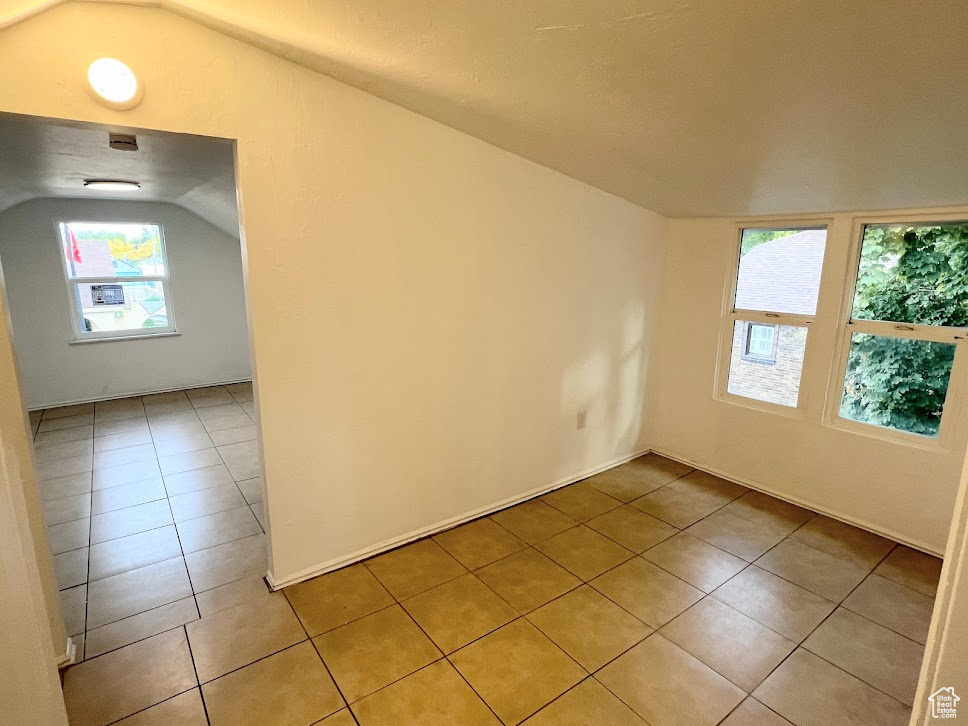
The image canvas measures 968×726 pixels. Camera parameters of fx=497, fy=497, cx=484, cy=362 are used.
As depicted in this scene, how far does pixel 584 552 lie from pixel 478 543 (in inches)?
22.3

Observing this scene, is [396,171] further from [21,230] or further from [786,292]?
[21,230]

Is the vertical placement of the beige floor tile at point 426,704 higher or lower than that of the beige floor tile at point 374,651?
lower

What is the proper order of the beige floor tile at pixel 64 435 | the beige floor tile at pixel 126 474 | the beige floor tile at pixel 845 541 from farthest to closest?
1. the beige floor tile at pixel 64 435
2. the beige floor tile at pixel 126 474
3. the beige floor tile at pixel 845 541

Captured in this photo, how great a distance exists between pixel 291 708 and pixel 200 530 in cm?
145

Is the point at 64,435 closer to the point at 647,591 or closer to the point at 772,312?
the point at 647,591

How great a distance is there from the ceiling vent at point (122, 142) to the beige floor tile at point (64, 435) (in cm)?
284

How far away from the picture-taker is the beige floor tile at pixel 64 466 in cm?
341

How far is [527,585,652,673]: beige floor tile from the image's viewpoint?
1.95 meters

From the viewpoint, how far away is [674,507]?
122 inches

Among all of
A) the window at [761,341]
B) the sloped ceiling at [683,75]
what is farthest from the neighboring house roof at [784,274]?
the sloped ceiling at [683,75]

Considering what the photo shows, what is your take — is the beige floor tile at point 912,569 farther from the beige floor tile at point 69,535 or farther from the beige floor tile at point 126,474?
the beige floor tile at point 126,474

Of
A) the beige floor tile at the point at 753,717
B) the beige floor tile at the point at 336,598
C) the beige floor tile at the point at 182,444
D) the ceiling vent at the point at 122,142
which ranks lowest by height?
the beige floor tile at the point at 753,717

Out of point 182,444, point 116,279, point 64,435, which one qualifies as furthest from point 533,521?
point 116,279

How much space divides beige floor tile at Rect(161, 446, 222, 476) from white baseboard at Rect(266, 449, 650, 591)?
5.34ft
